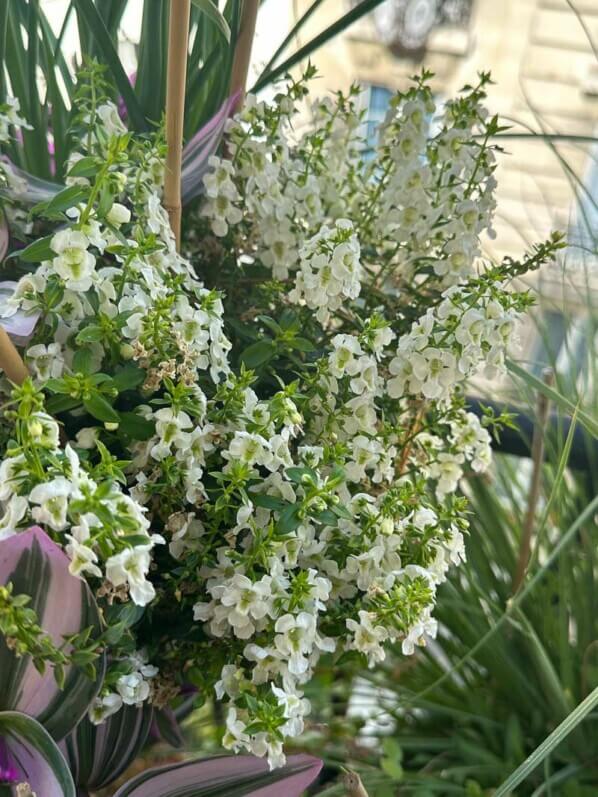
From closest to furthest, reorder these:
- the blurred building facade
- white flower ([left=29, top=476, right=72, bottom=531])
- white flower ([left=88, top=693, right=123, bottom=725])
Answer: white flower ([left=29, top=476, right=72, bottom=531]) < white flower ([left=88, top=693, right=123, bottom=725]) < the blurred building facade

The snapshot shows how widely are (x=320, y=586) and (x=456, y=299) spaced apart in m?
0.16

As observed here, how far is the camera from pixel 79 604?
320 millimetres

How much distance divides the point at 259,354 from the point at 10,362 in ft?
0.42

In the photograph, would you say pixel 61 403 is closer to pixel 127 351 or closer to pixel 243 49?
pixel 127 351

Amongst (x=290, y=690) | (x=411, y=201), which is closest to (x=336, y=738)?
(x=290, y=690)

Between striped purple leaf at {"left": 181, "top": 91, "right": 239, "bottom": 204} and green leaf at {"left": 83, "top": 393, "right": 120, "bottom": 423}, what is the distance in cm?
18

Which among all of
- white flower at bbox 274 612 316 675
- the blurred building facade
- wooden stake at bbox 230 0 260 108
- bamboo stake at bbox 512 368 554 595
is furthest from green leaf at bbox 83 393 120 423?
the blurred building facade

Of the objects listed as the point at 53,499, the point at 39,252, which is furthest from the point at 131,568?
the point at 39,252

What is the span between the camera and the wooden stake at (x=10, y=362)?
1.03 feet

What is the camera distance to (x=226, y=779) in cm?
40

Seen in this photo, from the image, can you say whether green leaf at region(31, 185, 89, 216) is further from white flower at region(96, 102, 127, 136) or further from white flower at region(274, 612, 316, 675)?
white flower at region(274, 612, 316, 675)

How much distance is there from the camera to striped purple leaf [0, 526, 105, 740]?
1.00 ft

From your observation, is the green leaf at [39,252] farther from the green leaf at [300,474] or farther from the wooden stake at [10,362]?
the green leaf at [300,474]

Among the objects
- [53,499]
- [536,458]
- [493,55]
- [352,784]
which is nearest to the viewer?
[53,499]
